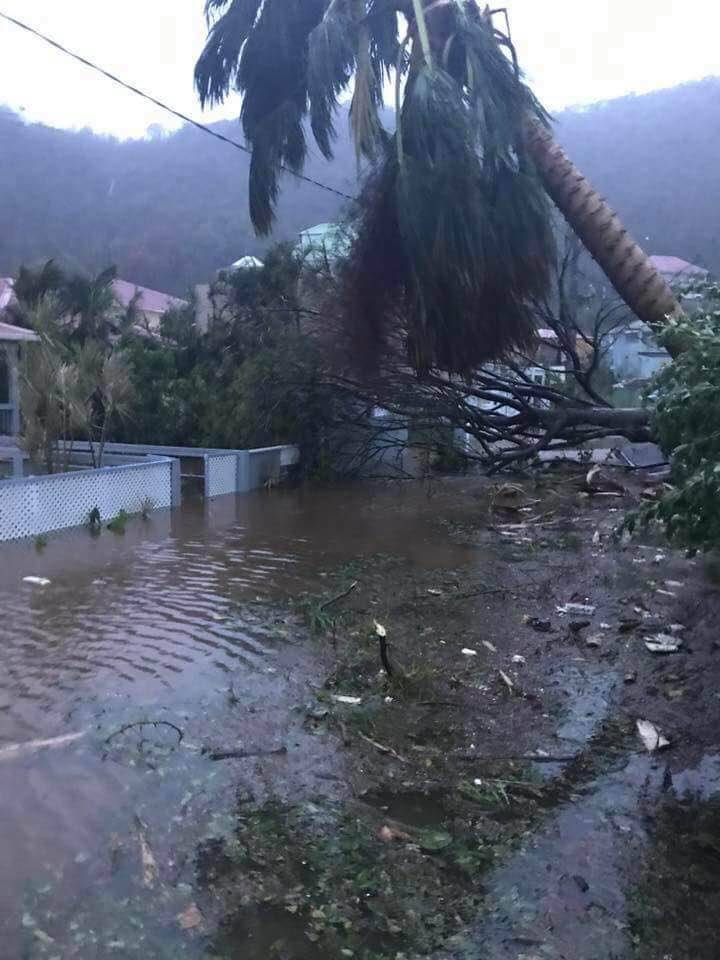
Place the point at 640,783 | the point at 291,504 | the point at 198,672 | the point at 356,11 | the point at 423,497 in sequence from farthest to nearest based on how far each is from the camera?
1. the point at 423,497
2. the point at 291,504
3. the point at 356,11
4. the point at 198,672
5. the point at 640,783

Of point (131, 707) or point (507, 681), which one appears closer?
point (131, 707)

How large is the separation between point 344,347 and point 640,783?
6854mm

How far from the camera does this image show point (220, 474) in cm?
1702

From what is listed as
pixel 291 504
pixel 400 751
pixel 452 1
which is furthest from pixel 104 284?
pixel 400 751

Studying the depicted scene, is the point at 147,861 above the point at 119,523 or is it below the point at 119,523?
below

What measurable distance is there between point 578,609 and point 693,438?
14.6 feet

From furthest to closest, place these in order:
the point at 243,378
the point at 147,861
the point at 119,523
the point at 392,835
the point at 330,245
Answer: the point at 243,378 → the point at 330,245 → the point at 119,523 → the point at 392,835 → the point at 147,861

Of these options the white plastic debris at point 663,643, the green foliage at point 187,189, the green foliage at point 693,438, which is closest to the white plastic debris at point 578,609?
the white plastic debris at point 663,643

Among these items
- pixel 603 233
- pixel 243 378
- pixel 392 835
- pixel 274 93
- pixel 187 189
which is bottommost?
pixel 392 835

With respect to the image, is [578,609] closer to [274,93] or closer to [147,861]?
[147,861]

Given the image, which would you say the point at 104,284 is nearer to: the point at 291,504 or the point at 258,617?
the point at 291,504

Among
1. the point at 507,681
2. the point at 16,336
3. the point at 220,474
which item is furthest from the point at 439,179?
the point at 16,336

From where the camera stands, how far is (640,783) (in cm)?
522

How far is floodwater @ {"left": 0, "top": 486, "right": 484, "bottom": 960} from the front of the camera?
391 cm
